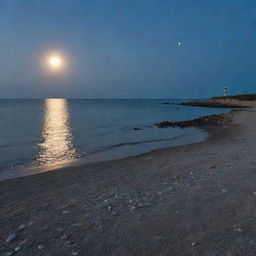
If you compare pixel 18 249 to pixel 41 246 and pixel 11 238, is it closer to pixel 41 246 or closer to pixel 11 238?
pixel 41 246

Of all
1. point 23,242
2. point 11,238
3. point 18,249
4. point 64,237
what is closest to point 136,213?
point 64,237

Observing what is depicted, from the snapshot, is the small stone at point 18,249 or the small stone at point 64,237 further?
the small stone at point 64,237

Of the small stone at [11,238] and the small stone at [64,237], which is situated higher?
the small stone at [64,237]

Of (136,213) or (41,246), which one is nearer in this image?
(41,246)

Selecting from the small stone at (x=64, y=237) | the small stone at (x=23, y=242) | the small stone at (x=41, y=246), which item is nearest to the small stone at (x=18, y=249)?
the small stone at (x=23, y=242)

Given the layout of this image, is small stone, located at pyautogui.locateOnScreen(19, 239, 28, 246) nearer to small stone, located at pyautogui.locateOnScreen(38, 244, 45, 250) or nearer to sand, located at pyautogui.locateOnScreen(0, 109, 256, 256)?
sand, located at pyautogui.locateOnScreen(0, 109, 256, 256)

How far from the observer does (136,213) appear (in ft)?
20.0

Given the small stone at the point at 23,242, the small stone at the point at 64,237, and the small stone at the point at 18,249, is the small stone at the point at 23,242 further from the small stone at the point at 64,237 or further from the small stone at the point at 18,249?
the small stone at the point at 64,237

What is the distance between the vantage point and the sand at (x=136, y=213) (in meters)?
4.70

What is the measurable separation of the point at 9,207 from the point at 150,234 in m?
4.49

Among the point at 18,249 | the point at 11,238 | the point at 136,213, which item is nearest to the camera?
the point at 18,249

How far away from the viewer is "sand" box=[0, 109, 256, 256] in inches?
185

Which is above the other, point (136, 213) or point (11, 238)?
point (136, 213)

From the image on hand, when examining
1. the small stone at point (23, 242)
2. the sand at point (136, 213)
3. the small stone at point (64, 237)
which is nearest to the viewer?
the sand at point (136, 213)
